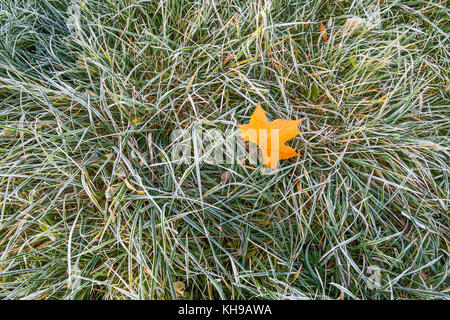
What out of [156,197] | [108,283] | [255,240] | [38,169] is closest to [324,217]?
[255,240]

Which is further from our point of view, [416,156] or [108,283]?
[416,156]

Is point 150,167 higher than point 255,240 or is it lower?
higher

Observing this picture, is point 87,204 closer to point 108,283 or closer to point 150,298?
point 108,283
